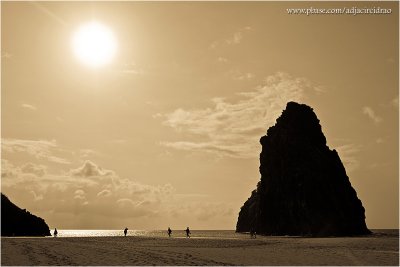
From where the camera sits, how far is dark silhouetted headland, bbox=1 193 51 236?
92812mm

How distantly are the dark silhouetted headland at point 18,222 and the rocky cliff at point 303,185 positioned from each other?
64549mm

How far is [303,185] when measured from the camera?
114m

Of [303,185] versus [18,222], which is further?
[303,185]

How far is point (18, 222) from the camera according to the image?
3799 inches

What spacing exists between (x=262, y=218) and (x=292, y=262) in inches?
4005

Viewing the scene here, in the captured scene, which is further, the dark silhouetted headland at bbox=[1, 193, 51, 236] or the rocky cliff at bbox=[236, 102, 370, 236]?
the rocky cliff at bbox=[236, 102, 370, 236]

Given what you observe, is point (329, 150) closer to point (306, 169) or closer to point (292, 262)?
point (306, 169)

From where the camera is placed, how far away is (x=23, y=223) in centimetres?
9762

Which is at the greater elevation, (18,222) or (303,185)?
(303,185)

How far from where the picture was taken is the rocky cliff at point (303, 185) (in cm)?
10981

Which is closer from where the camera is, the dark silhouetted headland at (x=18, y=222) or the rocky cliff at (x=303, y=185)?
the dark silhouetted headland at (x=18, y=222)

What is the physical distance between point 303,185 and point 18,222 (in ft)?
251

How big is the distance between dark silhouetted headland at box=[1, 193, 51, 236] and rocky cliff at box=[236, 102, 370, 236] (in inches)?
2541

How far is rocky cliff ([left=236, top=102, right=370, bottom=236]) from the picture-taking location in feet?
360
